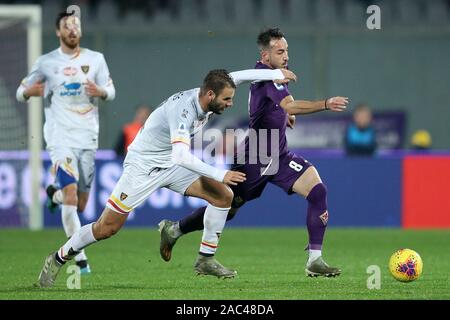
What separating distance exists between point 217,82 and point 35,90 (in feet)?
9.53

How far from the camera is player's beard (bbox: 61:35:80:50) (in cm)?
1132

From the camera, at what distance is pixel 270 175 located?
10297mm

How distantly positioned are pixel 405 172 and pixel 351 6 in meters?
5.25

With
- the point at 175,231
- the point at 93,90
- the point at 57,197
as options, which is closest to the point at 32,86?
the point at 93,90

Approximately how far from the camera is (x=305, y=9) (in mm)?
21344

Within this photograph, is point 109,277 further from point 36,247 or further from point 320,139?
point 320,139

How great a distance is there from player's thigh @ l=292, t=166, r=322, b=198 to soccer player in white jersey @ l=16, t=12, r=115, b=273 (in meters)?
2.21

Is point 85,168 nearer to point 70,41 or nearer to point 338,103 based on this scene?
point 70,41

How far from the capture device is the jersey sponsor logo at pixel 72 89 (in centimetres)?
1134

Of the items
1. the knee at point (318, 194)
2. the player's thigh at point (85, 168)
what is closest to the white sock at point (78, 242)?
the knee at point (318, 194)

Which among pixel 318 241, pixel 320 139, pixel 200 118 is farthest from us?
pixel 320 139

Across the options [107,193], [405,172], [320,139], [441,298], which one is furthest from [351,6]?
[441,298]

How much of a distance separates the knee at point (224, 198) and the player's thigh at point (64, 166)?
6.14 ft
